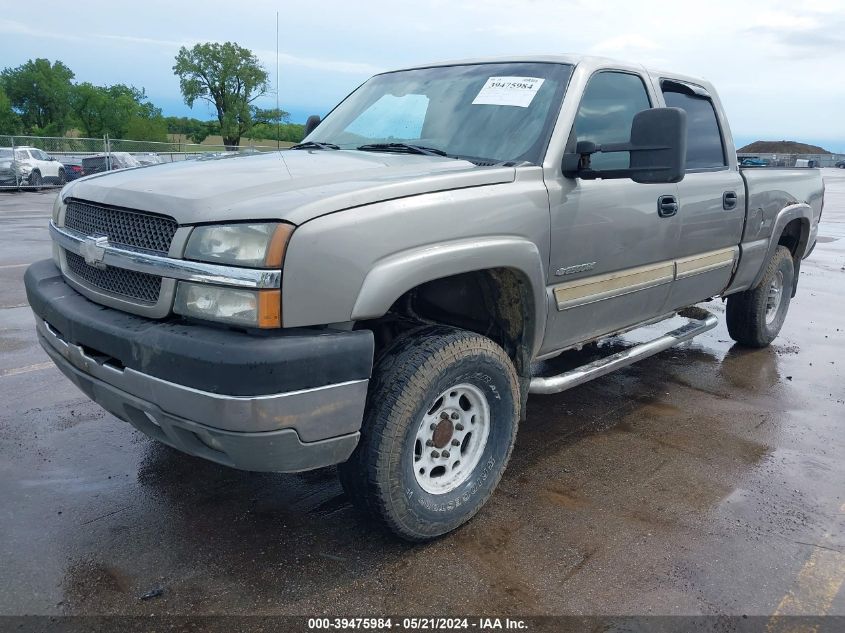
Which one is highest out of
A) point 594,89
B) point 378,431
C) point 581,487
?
point 594,89

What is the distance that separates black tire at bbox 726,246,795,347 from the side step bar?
28.3 inches

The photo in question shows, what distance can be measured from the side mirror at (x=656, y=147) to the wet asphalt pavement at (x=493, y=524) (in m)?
1.51

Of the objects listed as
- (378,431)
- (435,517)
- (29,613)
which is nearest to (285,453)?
(378,431)

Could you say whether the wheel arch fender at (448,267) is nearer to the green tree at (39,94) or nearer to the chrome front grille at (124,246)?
the chrome front grille at (124,246)

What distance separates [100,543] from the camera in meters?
2.89

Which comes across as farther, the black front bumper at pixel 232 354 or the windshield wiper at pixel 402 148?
the windshield wiper at pixel 402 148

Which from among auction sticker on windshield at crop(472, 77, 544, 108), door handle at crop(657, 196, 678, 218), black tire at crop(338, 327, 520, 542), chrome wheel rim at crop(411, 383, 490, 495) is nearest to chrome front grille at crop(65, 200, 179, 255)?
black tire at crop(338, 327, 520, 542)

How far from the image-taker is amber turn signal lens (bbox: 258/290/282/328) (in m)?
2.31

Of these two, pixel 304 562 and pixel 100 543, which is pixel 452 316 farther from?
pixel 100 543

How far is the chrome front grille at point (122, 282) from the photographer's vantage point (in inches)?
101

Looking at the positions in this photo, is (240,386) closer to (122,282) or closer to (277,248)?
(277,248)

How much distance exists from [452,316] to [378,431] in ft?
2.91

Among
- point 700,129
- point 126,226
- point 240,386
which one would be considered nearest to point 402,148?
point 126,226

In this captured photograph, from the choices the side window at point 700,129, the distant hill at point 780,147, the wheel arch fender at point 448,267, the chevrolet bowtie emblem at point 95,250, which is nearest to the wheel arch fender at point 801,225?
the side window at point 700,129
